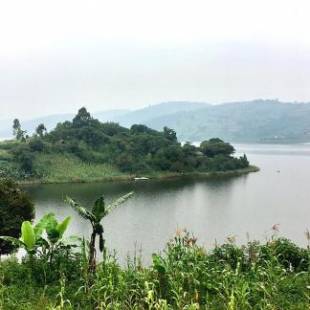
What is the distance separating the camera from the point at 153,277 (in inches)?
376

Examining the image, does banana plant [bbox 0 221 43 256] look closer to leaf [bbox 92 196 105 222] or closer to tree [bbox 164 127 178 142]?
leaf [bbox 92 196 105 222]

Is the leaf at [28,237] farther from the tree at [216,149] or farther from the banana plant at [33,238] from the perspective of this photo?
the tree at [216,149]

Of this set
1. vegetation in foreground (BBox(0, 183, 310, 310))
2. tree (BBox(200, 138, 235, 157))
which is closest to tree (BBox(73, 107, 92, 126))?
tree (BBox(200, 138, 235, 157))

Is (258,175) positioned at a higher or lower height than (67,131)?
lower

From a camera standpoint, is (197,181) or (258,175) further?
(258,175)

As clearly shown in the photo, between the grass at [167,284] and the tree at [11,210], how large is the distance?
9.54m

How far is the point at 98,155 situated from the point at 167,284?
93.3 meters

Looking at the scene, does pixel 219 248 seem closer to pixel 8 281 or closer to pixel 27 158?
pixel 8 281

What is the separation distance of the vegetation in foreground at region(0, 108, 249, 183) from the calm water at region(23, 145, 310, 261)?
8911 mm

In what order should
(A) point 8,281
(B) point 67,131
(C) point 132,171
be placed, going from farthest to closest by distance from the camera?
(B) point 67,131 → (C) point 132,171 → (A) point 8,281

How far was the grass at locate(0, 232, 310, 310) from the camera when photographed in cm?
846

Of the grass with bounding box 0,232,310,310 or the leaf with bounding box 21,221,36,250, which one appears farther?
the leaf with bounding box 21,221,36,250

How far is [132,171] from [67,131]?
20330mm

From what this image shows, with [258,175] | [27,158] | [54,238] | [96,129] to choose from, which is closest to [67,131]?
[96,129]
